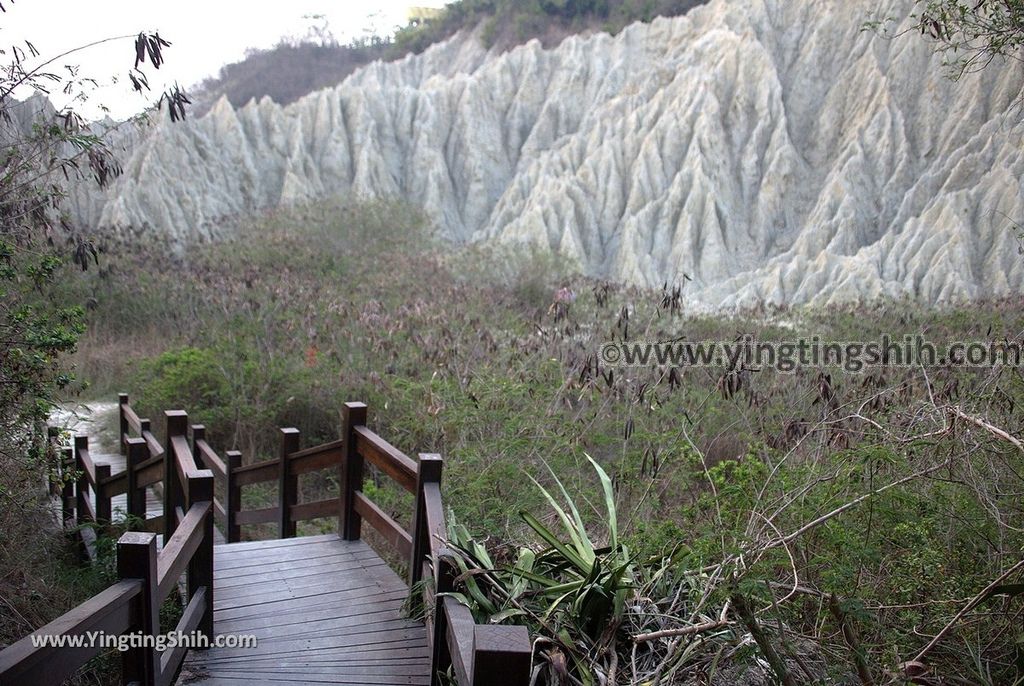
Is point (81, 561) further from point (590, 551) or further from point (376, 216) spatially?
point (376, 216)

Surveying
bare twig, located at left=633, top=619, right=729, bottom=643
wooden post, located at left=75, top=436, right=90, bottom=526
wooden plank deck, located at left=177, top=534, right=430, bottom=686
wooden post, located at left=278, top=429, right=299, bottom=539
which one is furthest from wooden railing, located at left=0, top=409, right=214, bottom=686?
wooden post, located at left=75, top=436, right=90, bottom=526

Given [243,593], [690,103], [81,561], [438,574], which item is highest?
[690,103]

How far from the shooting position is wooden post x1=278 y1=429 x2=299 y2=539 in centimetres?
589

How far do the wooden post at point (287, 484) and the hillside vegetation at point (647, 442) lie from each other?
119 centimetres

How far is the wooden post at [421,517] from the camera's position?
4.10 m

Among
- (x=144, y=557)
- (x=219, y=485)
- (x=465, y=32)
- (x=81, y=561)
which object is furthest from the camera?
(x=465, y=32)

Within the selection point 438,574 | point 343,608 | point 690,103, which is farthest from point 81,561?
point 690,103

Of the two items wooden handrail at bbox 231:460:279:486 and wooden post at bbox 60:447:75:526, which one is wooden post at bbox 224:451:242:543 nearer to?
wooden handrail at bbox 231:460:279:486

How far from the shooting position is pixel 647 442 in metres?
7.61

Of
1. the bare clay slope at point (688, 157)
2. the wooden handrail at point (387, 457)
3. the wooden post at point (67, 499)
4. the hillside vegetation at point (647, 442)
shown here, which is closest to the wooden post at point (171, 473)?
the wooden handrail at point (387, 457)

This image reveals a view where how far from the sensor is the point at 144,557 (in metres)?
2.97

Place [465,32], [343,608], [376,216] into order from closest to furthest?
[343,608] < [376,216] < [465,32]

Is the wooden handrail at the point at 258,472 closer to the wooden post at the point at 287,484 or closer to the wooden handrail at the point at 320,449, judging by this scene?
the wooden post at the point at 287,484

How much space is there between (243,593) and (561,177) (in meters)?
26.8
